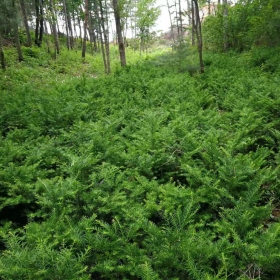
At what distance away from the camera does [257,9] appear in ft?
49.9

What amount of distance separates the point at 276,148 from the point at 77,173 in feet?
12.6

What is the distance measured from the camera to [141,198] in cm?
362

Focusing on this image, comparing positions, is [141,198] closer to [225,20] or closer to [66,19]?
[225,20]

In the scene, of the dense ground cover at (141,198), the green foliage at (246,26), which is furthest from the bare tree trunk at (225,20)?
the dense ground cover at (141,198)

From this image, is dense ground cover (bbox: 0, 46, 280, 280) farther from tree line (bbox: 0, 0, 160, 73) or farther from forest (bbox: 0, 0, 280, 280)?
tree line (bbox: 0, 0, 160, 73)

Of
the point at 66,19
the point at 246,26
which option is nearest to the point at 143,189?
the point at 246,26

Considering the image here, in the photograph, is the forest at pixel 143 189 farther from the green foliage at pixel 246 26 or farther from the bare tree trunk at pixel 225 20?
the bare tree trunk at pixel 225 20

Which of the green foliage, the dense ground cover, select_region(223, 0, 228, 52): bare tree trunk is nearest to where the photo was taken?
the dense ground cover

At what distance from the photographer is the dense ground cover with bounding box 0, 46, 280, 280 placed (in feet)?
8.15

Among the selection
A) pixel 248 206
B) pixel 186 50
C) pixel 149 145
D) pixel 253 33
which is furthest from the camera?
pixel 253 33

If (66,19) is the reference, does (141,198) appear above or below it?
below

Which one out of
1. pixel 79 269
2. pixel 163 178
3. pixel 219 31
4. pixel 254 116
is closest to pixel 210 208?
pixel 163 178

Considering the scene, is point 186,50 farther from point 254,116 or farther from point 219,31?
point 254,116

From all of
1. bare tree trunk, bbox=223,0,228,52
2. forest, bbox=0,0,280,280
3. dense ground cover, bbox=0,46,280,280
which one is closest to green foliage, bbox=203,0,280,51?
bare tree trunk, bbox=223,0,228,52
